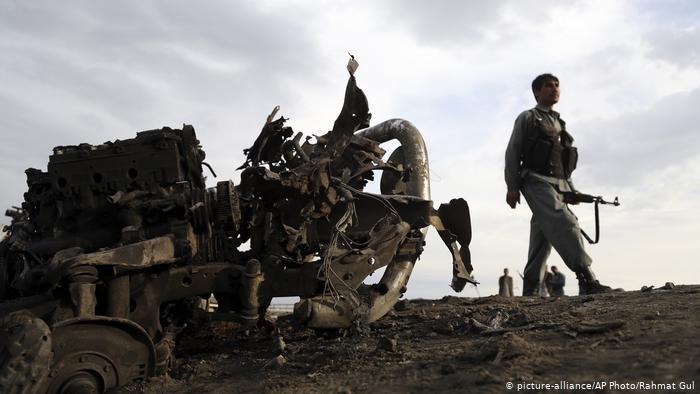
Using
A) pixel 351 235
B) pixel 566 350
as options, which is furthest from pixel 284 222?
pixel 566 350

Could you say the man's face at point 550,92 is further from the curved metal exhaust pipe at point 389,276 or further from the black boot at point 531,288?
the black boot at point 531,288

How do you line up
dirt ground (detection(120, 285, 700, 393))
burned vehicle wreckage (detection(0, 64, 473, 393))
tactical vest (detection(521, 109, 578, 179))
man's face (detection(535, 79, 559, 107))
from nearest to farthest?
dirt ground (detection(120, 285, 700, 393)), burned vehicle wreckage (detection(0, 64, 473, 393)), tactical vest (detection(521, 109, 578, 179)), man's face (detection(535, 79, 559, 107))

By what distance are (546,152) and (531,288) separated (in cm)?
169

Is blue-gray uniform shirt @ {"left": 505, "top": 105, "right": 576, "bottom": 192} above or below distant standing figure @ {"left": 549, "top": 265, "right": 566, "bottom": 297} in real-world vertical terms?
above

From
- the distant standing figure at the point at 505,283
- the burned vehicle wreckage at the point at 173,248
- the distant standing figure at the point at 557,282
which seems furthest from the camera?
the distant standing figure at the point at 505,283

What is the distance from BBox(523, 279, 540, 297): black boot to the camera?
22.9 feet

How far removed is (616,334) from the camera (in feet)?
12.0

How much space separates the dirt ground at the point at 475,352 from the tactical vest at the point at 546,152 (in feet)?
5.14

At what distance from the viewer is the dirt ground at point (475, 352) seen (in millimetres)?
3021

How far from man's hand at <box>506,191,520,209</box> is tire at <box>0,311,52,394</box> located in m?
5.06

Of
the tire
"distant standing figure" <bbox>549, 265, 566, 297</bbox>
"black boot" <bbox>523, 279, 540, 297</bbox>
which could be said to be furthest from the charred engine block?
"distant standing figure" <bbox>549, 265, 566, 297</bbox>

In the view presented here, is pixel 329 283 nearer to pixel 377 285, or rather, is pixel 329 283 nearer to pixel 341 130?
pixel 377 285

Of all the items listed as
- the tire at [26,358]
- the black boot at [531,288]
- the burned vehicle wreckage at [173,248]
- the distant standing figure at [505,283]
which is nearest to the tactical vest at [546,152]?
the burned vehicle wreckage at [173,248]

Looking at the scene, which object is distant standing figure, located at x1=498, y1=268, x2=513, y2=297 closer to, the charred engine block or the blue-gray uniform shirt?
the blue-gray uniform shirt
